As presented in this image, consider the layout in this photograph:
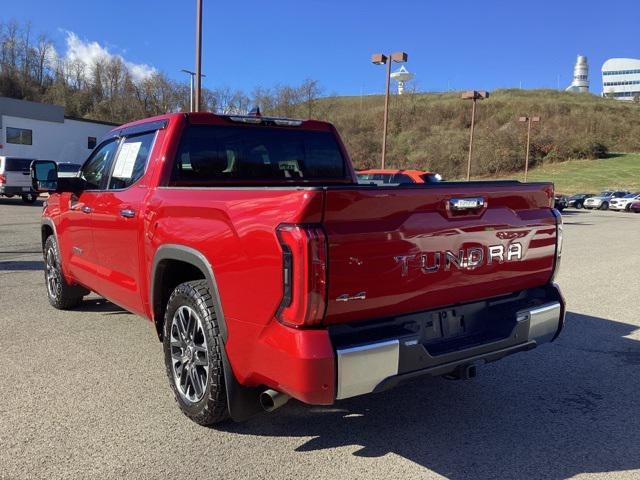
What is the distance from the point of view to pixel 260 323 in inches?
108

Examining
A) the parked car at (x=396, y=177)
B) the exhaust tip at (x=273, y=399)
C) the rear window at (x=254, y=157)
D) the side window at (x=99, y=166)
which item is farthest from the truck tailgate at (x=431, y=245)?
the parked car at (x=396, y=177)

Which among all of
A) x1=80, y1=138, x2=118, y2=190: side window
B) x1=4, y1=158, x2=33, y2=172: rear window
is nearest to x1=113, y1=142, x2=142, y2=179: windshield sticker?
x1=80, y1=138, x2=118, y2=190: side window

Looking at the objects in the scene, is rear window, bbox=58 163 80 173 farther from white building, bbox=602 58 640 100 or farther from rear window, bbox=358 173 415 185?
white building, bbox=602 58 640 100

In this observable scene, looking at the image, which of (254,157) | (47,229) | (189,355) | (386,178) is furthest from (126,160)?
(386,178)

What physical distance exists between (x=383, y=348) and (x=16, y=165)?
23370 mm

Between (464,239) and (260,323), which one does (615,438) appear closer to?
(464,239)

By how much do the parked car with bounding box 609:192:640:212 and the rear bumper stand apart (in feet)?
129

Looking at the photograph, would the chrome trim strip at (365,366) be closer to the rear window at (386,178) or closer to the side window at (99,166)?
the side window at (99,166)

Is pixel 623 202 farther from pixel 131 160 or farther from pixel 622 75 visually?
pixel 622 75

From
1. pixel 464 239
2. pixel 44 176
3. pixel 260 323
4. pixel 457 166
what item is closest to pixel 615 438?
pixel 464 239

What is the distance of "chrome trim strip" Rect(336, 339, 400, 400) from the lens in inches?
101

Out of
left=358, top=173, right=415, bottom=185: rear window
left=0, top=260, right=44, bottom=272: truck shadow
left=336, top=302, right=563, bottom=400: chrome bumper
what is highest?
left=358, top=173, right=415, bottom=185: rear window

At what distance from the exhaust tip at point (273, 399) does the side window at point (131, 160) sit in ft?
6.77

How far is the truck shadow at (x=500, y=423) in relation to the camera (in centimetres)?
307
